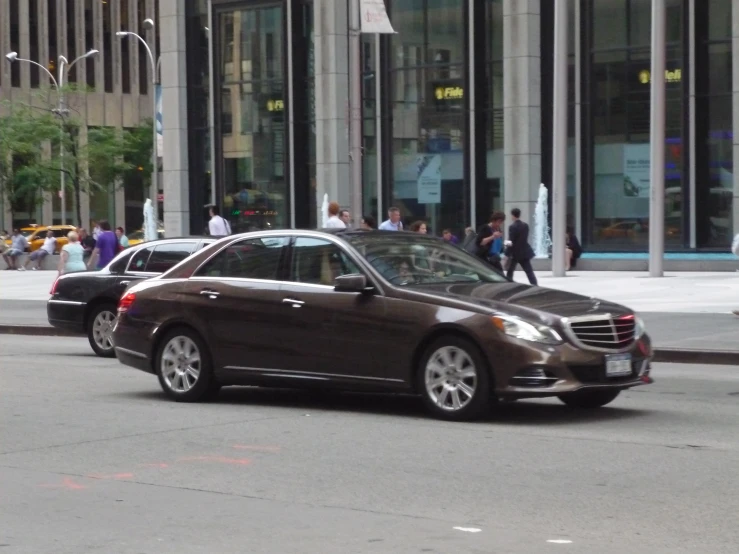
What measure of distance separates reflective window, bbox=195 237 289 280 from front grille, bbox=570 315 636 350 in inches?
111

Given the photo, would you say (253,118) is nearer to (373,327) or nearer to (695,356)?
(695,356)

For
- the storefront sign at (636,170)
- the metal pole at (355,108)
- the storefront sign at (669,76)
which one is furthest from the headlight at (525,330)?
the storefront sign at (636,170)

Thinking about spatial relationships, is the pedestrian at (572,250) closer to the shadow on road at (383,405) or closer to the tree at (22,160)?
the shadow on road at (383,405)

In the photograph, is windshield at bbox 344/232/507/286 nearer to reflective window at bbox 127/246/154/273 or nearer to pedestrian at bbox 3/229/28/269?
reflective window at bbox 127/246/154/273

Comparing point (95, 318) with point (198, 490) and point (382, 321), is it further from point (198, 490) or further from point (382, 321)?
point (198, 490)

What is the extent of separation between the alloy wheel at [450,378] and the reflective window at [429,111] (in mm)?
30572

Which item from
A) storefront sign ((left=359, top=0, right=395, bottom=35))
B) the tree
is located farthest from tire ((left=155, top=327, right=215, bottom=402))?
the tree

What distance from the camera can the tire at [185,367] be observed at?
12.5 m

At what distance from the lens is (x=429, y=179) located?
42.2m

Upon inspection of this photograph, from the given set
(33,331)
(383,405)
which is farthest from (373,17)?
(383,405)

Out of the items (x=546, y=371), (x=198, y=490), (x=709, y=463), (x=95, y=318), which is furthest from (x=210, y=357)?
(x=95, y=318)

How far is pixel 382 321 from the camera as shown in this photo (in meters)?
11.2

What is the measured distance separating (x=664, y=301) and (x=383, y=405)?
13.2 meters

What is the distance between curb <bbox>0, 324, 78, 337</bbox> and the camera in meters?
23.1
